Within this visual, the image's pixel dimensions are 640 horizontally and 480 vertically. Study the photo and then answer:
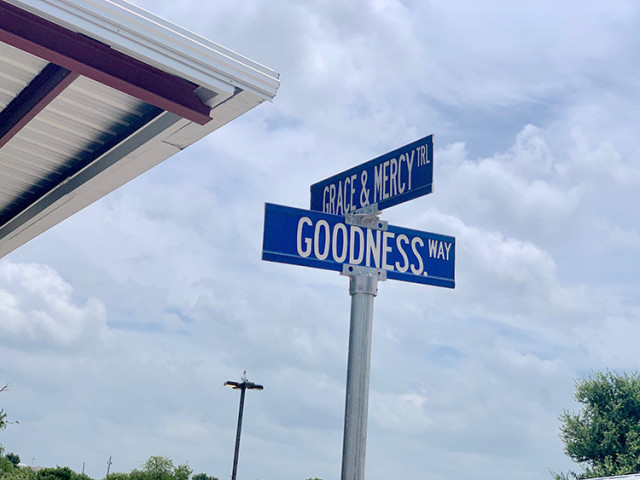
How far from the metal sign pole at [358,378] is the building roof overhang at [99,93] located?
170cm

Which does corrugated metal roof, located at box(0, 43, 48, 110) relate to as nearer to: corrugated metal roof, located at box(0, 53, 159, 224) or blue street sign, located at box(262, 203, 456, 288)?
corrugated metal roof, located at box(0, 53, 159, 224)

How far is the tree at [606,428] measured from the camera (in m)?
34.6

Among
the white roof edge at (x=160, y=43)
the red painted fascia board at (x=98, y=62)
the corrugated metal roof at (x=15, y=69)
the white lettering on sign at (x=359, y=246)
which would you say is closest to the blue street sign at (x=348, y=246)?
the white lettering on sign at (x=359, y=246)

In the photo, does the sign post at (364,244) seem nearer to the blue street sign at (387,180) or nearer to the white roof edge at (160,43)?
the blue street sign at (387,180)

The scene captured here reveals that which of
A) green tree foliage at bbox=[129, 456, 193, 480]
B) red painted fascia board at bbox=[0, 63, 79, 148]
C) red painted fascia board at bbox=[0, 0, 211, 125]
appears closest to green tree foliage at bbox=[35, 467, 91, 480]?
green tree foliage at bbox=[129, 456, 193, 480]

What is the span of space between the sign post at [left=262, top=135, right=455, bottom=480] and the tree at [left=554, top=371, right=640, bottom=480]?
3382cm

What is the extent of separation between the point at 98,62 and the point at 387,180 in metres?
2.24

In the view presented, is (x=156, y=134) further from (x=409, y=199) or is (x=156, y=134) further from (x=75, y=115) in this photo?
(x=409, y=199)

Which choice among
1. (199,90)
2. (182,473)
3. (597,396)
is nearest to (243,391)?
(597,396)

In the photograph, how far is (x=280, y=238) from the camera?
15.6 feet

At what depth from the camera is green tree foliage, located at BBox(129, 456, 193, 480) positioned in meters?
54.2

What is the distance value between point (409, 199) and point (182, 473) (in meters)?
54.5

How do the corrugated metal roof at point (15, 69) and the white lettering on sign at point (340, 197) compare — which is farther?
the corrugated metal roof at point (15, 69)

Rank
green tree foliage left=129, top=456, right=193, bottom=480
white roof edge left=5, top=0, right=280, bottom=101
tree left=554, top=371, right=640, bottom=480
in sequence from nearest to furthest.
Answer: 1. white roof edge left=5, top=0, right=280, bottom=101
2. tree left=554, top=371, right=640, bottom=480
3. green tree foliage left=129, top=456, right=193, bottom=480
